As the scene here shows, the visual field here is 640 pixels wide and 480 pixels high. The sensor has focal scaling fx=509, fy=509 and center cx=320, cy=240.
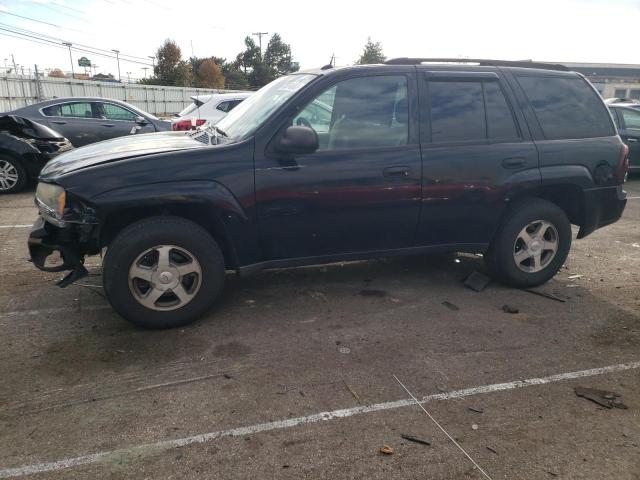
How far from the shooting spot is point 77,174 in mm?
3520

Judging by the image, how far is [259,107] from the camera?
169 inches

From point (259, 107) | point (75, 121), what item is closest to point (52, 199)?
point (259, 107)

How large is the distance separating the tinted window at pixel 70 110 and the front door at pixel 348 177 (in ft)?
29.2

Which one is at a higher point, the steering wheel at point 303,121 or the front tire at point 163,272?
the steering wheel at point 303,121

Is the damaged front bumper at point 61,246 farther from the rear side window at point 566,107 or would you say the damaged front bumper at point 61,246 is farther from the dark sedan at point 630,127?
the dark sedan at point 630,127

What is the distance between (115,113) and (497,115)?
9.40 m

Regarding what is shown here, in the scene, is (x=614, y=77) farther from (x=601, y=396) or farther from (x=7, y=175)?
(x=601, y=396)

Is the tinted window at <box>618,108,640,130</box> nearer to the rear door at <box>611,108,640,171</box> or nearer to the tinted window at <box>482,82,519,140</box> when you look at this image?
the rear door at <box>611,108,640,171</box>

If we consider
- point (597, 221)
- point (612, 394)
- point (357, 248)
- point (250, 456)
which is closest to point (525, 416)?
point (612, 394)

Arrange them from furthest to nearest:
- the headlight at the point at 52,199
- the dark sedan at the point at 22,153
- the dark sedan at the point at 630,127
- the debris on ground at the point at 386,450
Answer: the dark sedan at the point at 630,127 → the dark sedan at the point at 22,153 → the headlight at the point at 52,199 → the debris on ground at the point at 386,450

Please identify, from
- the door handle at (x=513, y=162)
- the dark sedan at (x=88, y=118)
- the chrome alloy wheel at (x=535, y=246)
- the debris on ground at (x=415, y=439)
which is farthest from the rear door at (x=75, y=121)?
the debris on ground at (x=415, y=439)

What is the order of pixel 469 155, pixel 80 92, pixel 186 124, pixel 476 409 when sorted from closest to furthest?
pixel 476 409
pixel 469 155
pixel 186 124
pixel 80 92

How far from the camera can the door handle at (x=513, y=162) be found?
440 cm

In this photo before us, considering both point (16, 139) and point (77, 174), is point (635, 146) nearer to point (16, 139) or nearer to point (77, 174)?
point (77, 174)
